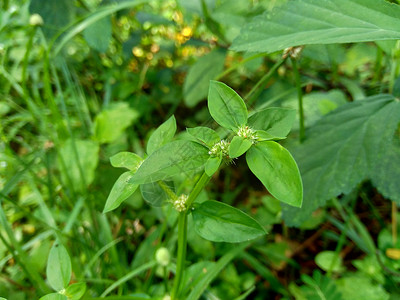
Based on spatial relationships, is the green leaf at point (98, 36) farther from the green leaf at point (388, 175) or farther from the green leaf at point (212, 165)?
the green leaf at point (388, 175)

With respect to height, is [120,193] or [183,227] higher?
[120,193]

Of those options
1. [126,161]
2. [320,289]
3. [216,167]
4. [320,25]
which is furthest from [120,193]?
[320,289]

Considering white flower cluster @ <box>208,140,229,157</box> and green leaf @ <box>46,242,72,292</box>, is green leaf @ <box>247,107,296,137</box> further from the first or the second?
green leaf @ <box>46,242,72,292</box>

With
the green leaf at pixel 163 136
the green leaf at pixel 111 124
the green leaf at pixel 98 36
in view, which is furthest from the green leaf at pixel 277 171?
the green leaf at pixel 98 36

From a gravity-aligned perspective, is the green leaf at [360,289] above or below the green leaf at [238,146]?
below

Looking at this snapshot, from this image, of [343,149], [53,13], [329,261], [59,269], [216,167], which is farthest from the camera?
[53,13]

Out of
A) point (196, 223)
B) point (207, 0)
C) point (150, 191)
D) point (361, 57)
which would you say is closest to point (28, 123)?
point (207, 0)

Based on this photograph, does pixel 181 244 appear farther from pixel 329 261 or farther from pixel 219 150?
pixel 329 261
